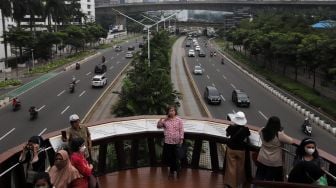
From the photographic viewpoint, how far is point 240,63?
226ft

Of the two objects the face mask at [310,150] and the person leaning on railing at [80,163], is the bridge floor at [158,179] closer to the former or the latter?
the person leaning on railing at [80,163]

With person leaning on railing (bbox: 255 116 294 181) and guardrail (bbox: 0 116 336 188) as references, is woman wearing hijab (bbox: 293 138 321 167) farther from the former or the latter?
guardrail (bbox: 0 116 336 188)

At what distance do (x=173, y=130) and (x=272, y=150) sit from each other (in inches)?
80.1

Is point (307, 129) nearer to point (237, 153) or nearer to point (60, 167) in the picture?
point (237, 153)

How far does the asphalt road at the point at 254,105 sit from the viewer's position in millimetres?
28953

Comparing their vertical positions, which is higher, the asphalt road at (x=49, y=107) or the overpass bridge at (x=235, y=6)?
the overpass bridge at (x=235, y=6)

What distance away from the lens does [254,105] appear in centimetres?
3841

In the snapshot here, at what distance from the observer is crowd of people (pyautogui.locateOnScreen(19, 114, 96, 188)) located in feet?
18.3

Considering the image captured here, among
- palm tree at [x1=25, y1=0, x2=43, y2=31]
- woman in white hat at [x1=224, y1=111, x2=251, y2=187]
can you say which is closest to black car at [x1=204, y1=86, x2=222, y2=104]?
woman in white hat at [x1=224, y1=111, x2=251, y2=187]

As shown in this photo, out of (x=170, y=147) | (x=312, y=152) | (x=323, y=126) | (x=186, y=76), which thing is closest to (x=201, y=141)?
(x=170, y=147)

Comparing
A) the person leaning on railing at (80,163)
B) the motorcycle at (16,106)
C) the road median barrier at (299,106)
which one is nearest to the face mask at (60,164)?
the person leaning on railing at (80,163)

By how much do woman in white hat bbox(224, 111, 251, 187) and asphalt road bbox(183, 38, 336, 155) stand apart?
746 inches

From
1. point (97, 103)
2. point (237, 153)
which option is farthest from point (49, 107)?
point (237, 153)

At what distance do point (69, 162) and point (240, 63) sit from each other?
64.5 meters
